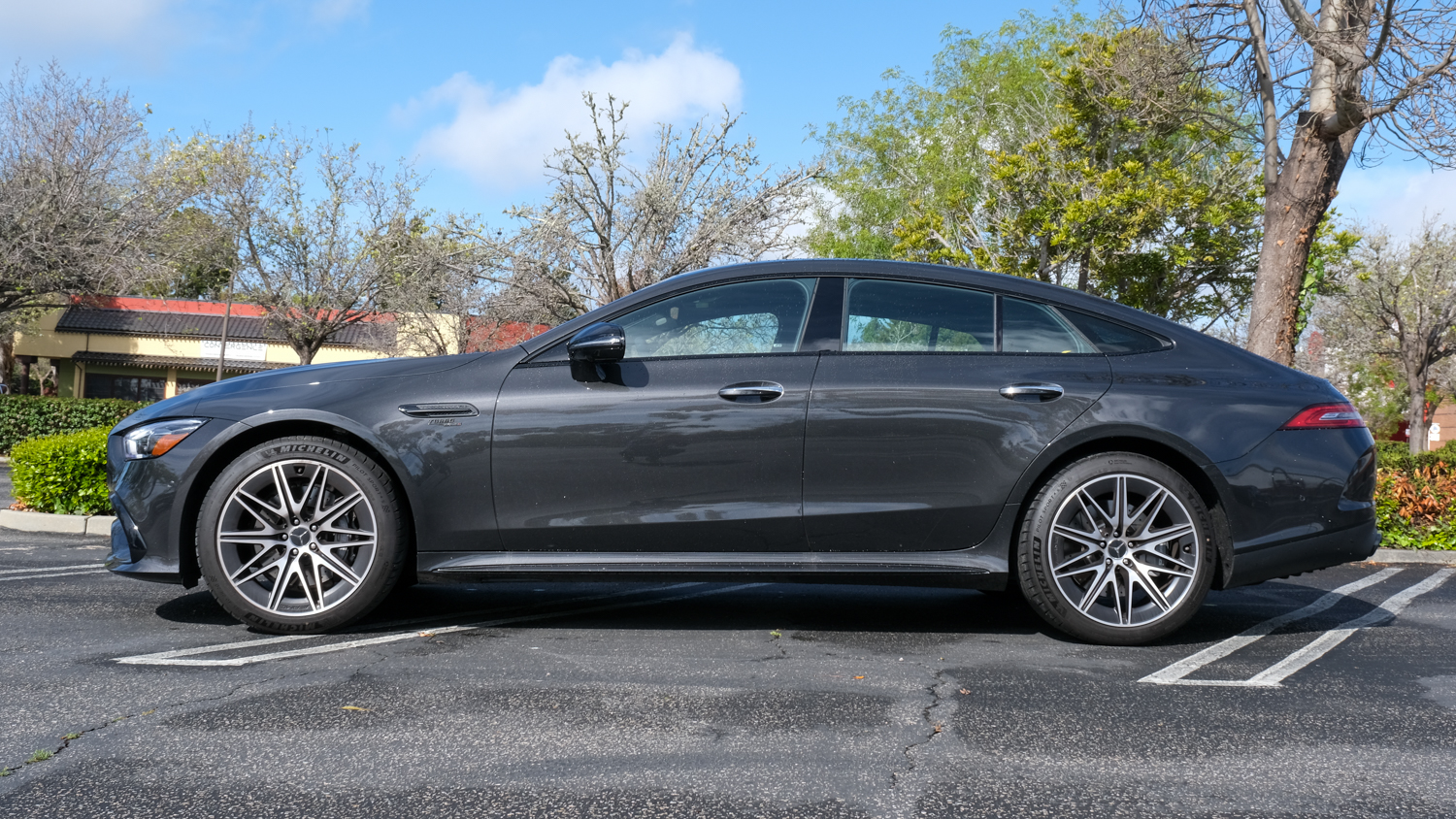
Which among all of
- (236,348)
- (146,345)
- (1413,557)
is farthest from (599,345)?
→ (146,345)

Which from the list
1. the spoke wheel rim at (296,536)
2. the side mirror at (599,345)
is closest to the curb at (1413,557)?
the side mirror at (599,345)

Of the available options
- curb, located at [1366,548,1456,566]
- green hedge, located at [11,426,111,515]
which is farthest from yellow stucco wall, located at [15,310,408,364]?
curb, located at [1366,548,1456,566]

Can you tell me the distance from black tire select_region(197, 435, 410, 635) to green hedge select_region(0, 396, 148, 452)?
16319 millimetres

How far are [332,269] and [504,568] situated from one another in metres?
26.1

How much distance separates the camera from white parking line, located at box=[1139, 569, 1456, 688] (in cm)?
364

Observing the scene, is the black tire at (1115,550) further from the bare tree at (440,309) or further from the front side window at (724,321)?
the bare tree at (440,309)

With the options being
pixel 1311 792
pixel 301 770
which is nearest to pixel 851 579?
pixel 1311 792

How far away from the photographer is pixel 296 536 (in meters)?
4.09

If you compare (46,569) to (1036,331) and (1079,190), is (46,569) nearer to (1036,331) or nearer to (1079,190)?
(1036,331)

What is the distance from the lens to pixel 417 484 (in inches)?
160

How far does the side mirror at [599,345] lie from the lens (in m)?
4.01

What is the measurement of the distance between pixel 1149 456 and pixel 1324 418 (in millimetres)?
718

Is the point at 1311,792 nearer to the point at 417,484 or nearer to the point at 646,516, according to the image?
the point at 646,516

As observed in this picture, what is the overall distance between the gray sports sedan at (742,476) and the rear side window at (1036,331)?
0.09 m
